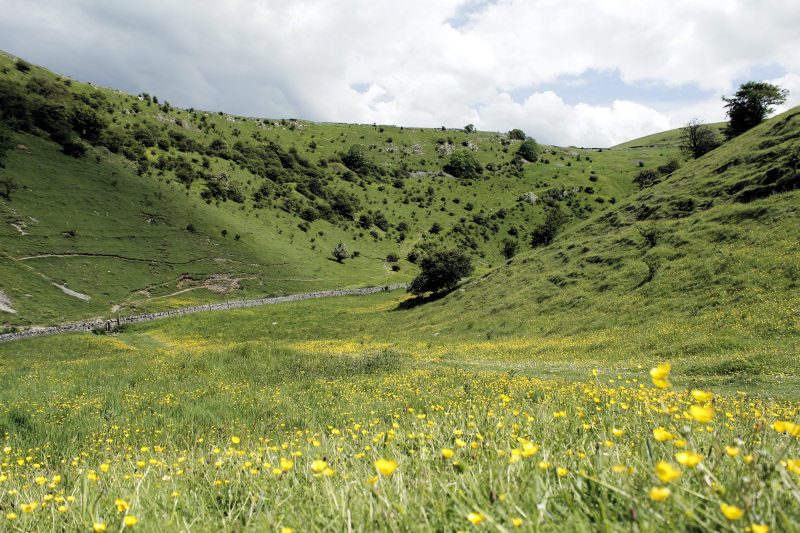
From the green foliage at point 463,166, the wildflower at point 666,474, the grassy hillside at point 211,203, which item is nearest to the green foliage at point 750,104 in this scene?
the grassy hillside at point 211,203

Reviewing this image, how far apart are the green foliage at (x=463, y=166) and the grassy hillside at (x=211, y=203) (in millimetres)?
3674

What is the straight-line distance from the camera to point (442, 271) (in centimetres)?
5341

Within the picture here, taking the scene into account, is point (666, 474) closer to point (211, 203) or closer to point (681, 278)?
point (681, 278)

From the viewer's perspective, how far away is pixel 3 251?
160 ft

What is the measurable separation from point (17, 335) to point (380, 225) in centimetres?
8820

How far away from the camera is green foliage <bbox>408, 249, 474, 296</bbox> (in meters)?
53.4

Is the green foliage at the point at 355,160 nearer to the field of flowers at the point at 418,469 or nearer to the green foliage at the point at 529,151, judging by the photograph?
the green foliage at the point at 529,151

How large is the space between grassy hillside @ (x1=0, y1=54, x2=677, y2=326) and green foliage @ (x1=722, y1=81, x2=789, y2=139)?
44.9 metres

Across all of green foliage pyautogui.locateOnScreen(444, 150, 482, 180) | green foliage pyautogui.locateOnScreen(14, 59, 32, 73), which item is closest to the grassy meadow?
green foliage pyautogui.locateOnScreen(14, 59, 32, 73)

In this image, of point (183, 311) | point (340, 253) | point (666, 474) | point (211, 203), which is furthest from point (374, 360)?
point (211, 203)

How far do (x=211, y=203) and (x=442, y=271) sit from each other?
5971 cm

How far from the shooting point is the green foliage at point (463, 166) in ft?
513

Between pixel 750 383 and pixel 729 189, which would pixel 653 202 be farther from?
pixel 750 383

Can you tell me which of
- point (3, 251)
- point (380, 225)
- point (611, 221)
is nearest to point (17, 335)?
point (3, 251)
